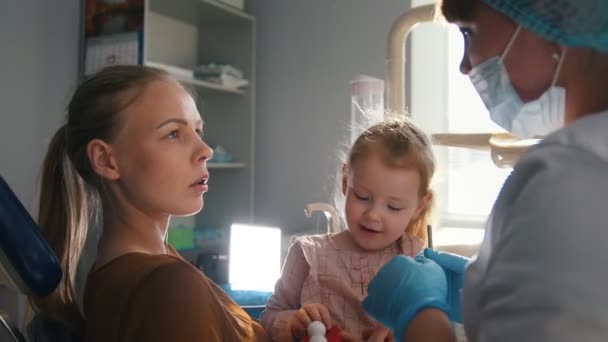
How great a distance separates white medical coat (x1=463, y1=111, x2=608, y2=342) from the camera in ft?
1.34

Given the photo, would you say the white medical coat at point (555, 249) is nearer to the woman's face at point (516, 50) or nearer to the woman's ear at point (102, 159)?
the woman's face at point (516, 50)

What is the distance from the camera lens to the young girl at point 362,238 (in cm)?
115

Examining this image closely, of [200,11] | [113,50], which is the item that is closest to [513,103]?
[113,50]

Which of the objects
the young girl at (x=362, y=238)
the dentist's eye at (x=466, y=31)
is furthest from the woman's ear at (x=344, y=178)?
the dentist's eye at (x=466, y=31)

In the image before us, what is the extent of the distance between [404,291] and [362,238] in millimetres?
452

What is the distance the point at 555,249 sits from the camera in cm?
42

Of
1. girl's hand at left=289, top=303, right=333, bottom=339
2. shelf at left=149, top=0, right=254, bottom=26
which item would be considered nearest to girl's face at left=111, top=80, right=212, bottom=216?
girl's hand at left=289, top=303, right=333, bottom=339

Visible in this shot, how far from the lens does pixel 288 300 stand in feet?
4.03

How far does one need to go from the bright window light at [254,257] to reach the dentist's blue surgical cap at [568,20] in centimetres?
178

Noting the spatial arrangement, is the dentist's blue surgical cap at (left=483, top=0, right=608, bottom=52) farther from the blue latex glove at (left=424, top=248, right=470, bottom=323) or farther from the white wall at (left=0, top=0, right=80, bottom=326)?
the white wall at (left=0, top=0, right=80, bottom=326)

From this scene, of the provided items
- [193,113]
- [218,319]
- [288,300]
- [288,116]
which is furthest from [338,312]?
[288,116]

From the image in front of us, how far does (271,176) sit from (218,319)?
2.29 metres

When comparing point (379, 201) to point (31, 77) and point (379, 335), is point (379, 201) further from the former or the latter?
point (31, 77)

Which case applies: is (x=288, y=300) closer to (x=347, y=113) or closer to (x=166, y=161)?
(x=166, y=161)
